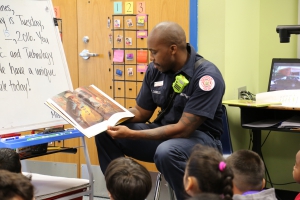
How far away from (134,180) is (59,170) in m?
2.38

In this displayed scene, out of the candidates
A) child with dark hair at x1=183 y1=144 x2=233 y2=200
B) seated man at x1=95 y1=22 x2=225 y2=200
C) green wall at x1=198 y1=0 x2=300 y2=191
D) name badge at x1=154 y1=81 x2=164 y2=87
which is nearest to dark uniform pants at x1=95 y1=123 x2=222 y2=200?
seated man at x1=95 y1=22 x2=225 y2=200

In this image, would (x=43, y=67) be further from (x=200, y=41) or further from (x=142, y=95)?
(x=200, y=41)

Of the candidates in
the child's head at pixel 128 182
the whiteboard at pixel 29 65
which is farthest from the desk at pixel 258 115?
the child's head at pixel 128 182

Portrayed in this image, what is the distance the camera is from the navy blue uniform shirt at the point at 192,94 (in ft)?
9.20

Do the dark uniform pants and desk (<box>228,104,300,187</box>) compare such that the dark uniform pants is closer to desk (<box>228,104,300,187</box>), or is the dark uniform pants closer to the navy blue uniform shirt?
the navy blue uniform shirt

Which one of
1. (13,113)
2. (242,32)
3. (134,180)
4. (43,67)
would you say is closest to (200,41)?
(242,32)

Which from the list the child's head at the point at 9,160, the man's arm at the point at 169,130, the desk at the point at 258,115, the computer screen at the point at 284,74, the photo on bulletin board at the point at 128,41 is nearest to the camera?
the child's head at the point at 9,160

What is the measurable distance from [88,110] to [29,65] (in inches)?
17.1

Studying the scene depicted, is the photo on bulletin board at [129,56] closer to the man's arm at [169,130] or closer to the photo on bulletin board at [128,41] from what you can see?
the photo on bulletin board at [128,41]

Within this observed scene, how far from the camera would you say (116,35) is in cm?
388

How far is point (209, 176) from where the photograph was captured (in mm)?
1848

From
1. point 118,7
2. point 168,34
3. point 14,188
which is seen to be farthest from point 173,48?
point 14,188

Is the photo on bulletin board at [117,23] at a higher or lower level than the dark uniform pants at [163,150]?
higher

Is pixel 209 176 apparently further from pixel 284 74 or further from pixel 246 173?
pixel 284 74
